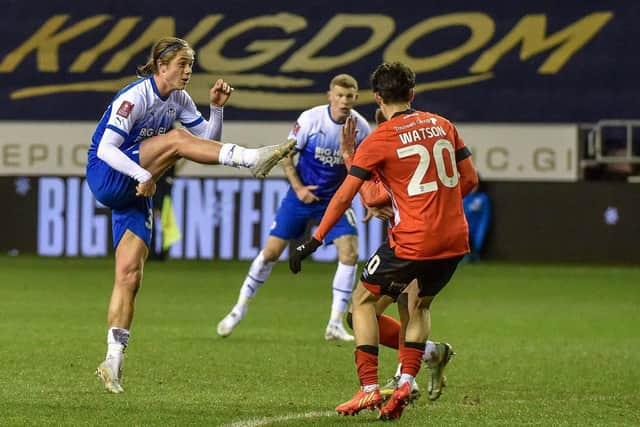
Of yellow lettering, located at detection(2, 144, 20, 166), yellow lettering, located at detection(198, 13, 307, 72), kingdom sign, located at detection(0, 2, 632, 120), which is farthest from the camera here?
yellow lettering, located at detection(198, 13, 307, 72)

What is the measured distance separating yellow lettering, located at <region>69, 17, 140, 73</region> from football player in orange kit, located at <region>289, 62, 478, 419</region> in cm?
2158

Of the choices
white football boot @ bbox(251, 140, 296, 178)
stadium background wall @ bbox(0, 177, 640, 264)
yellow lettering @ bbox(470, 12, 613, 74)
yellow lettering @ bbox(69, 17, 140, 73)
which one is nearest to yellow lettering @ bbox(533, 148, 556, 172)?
yellow lettering @ bbox(470, 12, 613, 74)

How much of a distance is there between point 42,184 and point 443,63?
946 cm

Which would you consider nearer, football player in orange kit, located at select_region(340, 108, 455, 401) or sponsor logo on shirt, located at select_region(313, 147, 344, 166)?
football player in orange kit, located at select_region(340, 108, 455, 401)

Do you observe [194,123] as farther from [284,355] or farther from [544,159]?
[544,159]

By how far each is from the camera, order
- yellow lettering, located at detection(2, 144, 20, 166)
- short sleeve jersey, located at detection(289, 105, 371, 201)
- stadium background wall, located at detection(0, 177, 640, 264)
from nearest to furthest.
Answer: short sleeve jersey, located at detection(289, 105, 371, 201) < stadium background wall, located at detection(0, 177, 640, 264) < yellow lettering, located at detection(2, 144, 20, 166)

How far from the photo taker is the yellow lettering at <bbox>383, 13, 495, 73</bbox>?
28141mm

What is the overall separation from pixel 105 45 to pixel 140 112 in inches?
814

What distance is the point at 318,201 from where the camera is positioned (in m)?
12.2

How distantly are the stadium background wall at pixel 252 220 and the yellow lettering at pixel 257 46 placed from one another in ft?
22.1

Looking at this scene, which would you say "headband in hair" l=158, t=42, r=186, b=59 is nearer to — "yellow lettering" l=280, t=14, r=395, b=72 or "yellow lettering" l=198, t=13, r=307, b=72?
"yellow lettering" l=280, t=14, r=395, b=72

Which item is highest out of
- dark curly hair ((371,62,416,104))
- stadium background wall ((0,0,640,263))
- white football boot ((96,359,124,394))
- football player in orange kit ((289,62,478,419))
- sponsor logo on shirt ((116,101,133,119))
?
stadium background wall ((0,0,640,263))

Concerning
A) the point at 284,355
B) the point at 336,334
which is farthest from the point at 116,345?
the point at 336,334

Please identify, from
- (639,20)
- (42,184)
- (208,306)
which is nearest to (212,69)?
(42,184)
